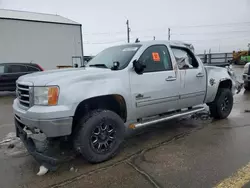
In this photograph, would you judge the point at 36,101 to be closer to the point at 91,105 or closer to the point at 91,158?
the point at 91,105

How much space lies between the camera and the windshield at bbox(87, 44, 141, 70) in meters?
3.88

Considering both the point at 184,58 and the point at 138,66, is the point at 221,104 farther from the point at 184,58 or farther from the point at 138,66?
the point at 138,66

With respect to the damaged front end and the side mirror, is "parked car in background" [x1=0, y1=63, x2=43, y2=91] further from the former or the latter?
the side mirror

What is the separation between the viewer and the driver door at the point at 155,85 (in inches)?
148

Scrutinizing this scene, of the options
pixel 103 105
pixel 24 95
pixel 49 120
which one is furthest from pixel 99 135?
pixel 24 95

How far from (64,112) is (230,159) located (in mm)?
2545

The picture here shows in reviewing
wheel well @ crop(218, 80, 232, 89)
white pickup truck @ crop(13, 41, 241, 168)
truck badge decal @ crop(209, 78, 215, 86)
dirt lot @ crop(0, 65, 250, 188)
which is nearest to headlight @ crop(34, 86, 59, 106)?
white pickup truck @ crop(13, 41, 241, 168)

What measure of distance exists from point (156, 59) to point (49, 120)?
2.22 meters

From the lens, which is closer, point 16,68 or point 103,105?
point 103,105

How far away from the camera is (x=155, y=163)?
3352 mm

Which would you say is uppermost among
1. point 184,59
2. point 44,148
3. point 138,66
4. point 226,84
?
point 184,59

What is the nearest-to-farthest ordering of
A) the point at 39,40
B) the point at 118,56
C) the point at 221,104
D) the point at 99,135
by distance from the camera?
the point at 99,135 < the point at 118,56 < the point at 221,104 < the point at 39,40

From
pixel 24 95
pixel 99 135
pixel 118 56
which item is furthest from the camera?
pixel 118 56

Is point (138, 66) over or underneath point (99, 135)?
over
